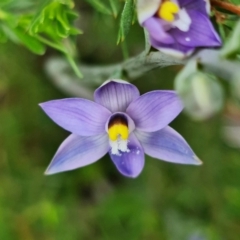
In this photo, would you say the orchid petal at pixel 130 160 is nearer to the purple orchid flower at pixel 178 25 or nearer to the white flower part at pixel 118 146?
the white flower part at pixel 118 146

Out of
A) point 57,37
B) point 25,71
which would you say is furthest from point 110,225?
point 57,37

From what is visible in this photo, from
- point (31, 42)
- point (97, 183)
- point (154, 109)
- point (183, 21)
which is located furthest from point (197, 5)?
point (97, 183)

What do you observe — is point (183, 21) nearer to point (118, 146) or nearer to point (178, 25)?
point (178, 25)

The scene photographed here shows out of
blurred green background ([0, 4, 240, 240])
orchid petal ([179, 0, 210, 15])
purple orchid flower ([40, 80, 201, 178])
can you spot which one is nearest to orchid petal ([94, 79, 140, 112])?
purple orchid flower ([40, 80, 201, 178])

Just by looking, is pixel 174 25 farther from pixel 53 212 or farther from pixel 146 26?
pixel 53 212

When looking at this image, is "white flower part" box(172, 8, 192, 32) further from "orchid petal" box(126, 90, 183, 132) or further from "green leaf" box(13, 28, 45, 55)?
"green leaf" box(13, 28, 45, 55)

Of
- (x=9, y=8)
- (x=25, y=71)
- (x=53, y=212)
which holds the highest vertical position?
(x=9, y=8)

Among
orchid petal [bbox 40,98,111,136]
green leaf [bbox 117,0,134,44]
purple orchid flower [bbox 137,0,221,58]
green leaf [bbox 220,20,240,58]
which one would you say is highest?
green leaf [bbox 220,20,240,58]
